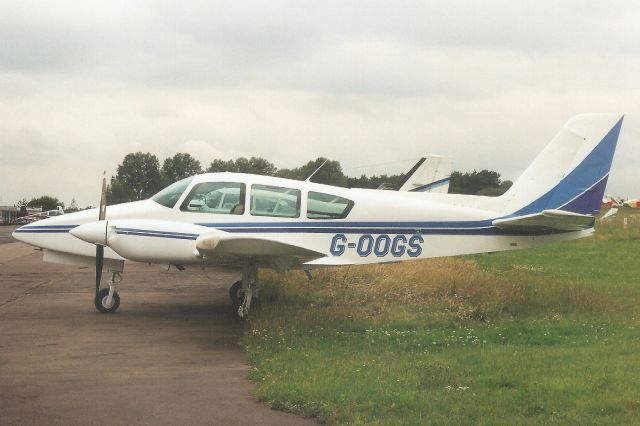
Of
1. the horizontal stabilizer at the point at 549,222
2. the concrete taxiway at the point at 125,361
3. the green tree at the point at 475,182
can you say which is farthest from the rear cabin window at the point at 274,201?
the green tree at the point at 475,182

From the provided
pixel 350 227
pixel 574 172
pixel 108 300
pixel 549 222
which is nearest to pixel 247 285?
pixel 350 227

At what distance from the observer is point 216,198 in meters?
12.2

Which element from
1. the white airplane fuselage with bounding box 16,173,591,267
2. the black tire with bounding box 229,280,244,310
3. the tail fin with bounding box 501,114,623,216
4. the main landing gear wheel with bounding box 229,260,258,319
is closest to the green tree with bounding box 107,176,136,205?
the black tire with bounding box 229,280,244,310

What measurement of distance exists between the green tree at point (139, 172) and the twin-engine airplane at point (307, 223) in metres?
42.8

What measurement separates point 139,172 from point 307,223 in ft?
157

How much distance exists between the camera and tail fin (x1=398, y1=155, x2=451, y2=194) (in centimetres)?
2969

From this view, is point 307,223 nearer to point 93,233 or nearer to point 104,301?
point 93,233

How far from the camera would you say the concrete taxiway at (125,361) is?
20.5ft

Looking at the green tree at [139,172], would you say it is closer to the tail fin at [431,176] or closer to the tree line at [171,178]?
the tree line at [171,178]

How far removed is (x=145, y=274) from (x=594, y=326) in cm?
1330

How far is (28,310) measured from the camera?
12.5 meters

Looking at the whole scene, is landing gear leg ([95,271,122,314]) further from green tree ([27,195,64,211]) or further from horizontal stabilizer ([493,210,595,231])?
green tree ([27,195,64,211])

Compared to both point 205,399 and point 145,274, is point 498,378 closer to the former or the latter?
point 205,399

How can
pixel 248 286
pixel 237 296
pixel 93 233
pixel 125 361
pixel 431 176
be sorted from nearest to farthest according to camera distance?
1. pixel 125 361
2. pixel 93 233
3. pixel 248 286
4. pixel 237 296
5. pixel 431 176
